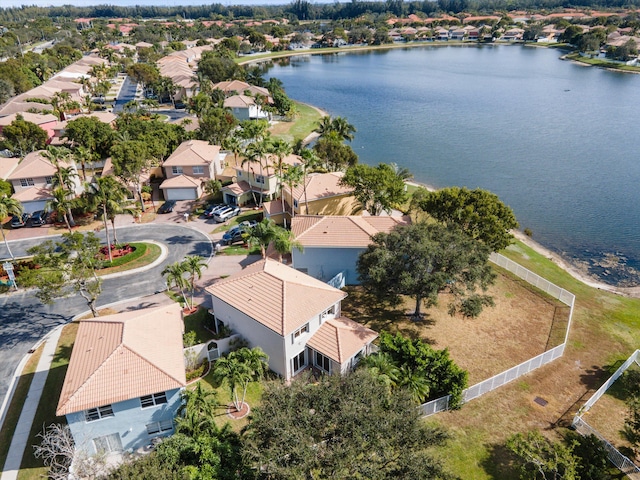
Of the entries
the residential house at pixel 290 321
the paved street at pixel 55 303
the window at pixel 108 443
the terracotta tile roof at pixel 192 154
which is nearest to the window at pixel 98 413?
the window at pixel 108 443

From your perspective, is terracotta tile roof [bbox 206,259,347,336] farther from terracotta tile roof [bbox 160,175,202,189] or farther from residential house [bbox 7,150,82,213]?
residential house [bbox 7,150,82,213]

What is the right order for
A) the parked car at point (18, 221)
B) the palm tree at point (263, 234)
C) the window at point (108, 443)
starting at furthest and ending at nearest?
1. the parked car at point (18, 221)
2. the palm tree at point (263, 234)
3. the window at point (108, 443)

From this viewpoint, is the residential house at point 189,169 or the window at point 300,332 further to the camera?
the residential house at point 189,169

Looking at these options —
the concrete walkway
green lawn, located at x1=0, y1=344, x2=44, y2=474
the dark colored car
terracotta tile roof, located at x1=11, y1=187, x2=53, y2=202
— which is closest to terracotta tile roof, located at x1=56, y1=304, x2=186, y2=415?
the concrete walkway

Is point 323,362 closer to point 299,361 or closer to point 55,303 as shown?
point 299,361

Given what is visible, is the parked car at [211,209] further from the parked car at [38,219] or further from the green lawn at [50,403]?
the green lawn at [50,403]
